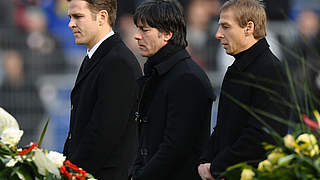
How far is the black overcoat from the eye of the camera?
4.83 meters

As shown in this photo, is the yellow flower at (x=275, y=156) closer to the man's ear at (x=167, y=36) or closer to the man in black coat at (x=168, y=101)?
the man in black coat at (x=168, y=101)

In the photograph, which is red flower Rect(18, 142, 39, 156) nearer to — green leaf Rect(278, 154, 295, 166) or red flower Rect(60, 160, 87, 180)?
red flower Rect(60, 160, 87, 180)

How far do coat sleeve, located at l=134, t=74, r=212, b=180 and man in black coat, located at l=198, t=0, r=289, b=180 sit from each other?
171 mm

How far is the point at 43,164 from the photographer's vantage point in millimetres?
3893

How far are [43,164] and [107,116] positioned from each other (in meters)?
1.28

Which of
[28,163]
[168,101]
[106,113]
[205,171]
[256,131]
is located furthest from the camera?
[106,113]

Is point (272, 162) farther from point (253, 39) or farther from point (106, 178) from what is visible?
point (106, 178)

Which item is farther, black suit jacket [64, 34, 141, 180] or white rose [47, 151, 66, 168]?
black suit jacket [64, 34, 141, 180]

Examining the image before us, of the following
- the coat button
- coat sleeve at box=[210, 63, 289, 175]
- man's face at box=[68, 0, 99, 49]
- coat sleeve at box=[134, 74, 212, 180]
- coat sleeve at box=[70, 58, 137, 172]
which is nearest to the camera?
coat sleeve at box=[210, 63, 289, 175]

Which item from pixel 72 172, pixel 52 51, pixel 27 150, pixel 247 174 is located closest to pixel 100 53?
pixel 72 172

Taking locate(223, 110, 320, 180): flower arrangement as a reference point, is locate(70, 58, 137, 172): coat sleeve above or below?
below

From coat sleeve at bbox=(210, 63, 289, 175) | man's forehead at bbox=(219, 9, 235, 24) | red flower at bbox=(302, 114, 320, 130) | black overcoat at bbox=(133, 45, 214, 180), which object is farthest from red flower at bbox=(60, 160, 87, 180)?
red flower at bbox=(302, 114, 320, 130)

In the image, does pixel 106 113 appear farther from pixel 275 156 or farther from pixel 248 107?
pixel 275 156

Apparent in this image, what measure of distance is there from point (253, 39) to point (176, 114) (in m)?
0.61
